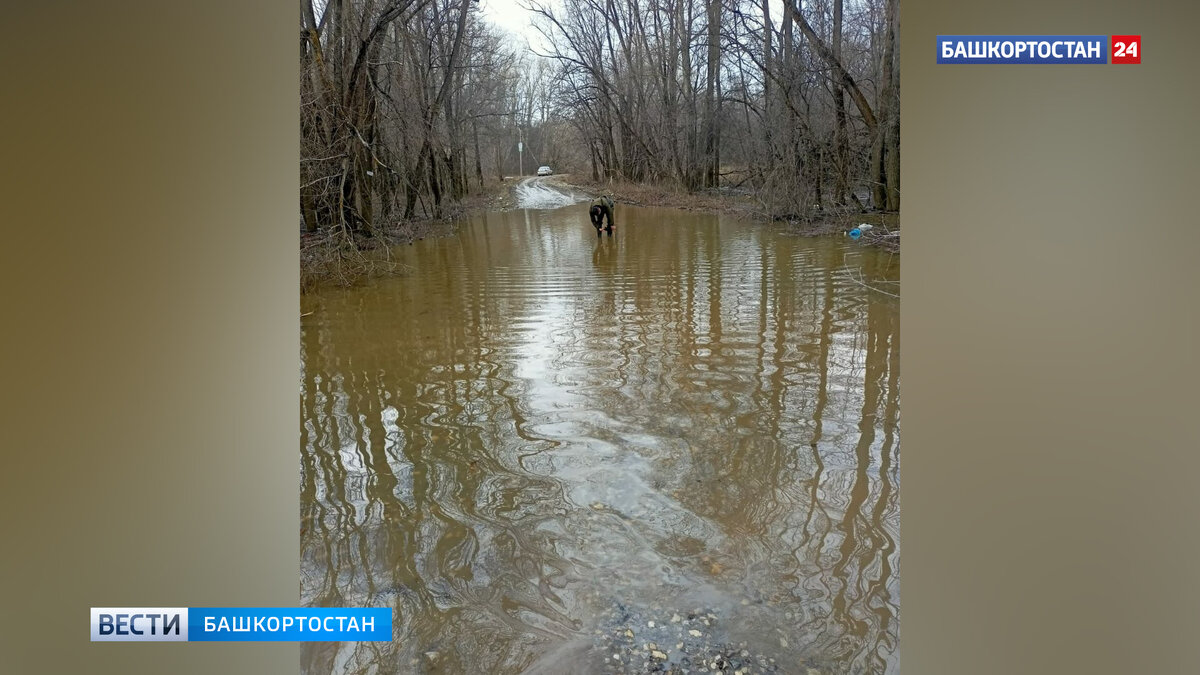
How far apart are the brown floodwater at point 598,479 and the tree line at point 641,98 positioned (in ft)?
11.1

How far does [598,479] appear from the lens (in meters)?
2.84

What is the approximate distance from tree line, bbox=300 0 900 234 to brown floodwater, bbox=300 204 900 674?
133 inches

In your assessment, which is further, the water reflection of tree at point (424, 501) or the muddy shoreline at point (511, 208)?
the muddy shoreline at point (511, 208)

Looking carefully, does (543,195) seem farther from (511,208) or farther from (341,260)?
(341,260)

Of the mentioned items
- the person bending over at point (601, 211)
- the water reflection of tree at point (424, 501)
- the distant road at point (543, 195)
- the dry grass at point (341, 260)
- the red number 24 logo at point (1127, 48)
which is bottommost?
the water reflection of tree at point (424, 501)

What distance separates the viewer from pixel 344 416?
3.68 metres

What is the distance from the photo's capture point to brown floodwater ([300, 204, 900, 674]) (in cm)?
196

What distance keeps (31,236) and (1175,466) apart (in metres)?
2.61

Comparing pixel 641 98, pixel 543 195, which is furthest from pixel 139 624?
pixel 543 195

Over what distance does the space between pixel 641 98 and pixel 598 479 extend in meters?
21.0

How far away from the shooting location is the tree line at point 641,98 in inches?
353

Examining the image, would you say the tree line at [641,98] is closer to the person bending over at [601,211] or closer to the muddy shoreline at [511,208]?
the muddy shoreline at [511,208]

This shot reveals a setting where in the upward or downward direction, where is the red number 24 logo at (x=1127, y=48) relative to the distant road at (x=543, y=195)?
downward

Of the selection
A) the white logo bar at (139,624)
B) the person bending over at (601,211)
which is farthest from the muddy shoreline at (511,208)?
the white logo bar at (139,624)
